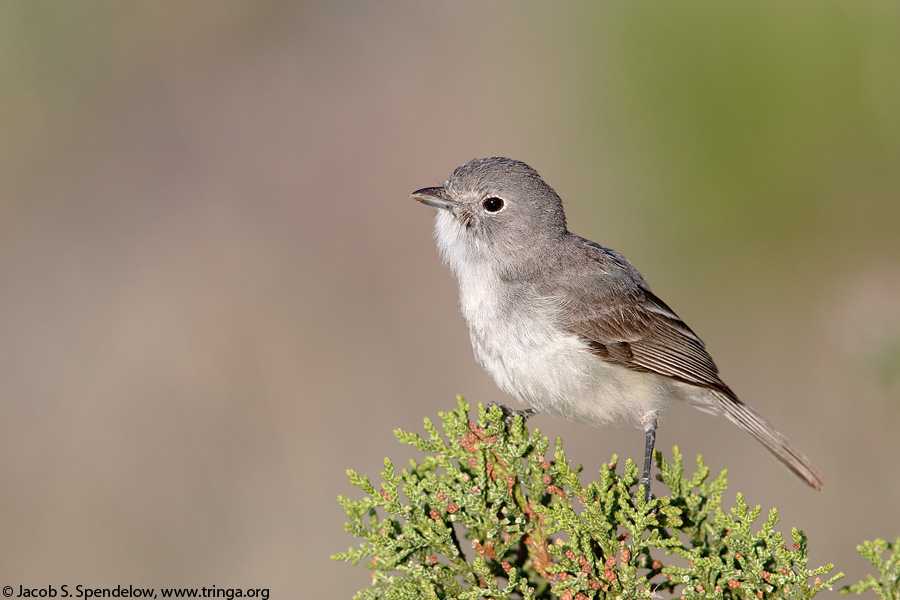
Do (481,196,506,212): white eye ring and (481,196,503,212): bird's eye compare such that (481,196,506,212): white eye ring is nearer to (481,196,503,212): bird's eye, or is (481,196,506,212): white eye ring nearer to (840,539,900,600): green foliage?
(481,196,503,212): bird's eye

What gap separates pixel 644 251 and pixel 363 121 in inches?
133

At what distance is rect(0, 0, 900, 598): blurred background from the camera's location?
603 cm

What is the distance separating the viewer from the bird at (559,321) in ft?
13.5

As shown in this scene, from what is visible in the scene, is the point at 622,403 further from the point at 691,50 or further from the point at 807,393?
the point at 691,50

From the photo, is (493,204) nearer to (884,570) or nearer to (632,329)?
(632,329)

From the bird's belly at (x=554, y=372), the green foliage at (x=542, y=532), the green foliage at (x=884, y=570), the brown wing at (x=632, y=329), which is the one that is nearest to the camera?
the green foliage at (x=884, y=570)

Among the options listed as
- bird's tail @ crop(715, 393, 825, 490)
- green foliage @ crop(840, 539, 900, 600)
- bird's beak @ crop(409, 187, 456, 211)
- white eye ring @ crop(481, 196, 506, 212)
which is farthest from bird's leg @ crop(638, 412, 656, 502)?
bird's beak @ crop(409, 187, 456, 211)

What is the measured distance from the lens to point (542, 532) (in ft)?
11.1

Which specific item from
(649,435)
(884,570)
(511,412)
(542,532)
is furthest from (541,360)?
(884,570)

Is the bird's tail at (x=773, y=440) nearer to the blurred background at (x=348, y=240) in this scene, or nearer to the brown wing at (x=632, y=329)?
the brown wing at (x=632, y=329)

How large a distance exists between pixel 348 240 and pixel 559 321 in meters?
4.17

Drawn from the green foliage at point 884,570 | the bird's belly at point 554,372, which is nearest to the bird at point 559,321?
the bird's belly at point 554,372

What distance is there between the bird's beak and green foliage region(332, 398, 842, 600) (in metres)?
1.42

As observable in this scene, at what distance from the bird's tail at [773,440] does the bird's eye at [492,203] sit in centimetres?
170
